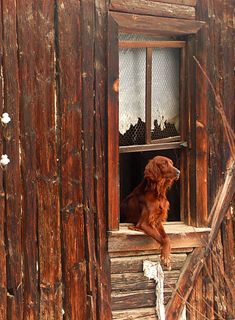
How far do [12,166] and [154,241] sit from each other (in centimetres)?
151

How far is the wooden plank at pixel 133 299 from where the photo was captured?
631cm

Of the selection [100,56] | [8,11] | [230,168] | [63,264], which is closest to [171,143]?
[230,168]

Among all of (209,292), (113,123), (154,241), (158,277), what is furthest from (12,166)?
(209,292)

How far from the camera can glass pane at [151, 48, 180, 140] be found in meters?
6.73

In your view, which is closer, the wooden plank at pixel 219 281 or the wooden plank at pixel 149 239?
the wooden plank at pixel 149 239

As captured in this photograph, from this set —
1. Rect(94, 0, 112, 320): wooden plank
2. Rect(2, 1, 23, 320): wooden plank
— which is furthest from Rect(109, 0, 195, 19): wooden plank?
Rect(2, 1, 23, 320): wooden plank

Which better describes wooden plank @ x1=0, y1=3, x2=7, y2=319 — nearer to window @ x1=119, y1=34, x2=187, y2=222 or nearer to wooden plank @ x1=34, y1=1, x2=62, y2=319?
wooden plank @ x1=34, y1=1, x2=62, y2=319

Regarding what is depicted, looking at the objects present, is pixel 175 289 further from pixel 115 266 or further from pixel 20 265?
pixel 20 265

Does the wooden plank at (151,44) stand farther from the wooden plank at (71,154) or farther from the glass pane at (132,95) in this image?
the wooden plank at (71,154)

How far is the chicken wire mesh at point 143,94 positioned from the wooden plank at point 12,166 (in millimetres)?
1172

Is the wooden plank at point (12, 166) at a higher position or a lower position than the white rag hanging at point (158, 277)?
higher

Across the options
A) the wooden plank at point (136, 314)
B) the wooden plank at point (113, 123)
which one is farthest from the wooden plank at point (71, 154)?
the wooden plank at point (136, 314)

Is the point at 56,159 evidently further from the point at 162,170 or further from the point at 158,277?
the point at 158,277

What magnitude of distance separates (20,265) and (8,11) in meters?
2.02
